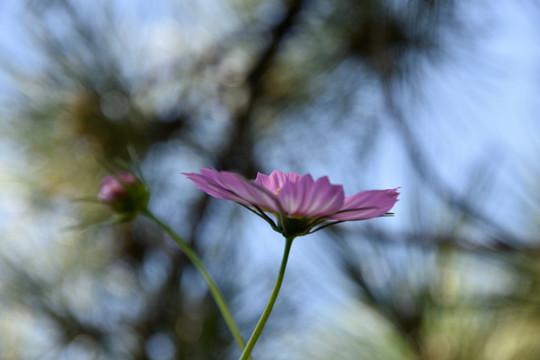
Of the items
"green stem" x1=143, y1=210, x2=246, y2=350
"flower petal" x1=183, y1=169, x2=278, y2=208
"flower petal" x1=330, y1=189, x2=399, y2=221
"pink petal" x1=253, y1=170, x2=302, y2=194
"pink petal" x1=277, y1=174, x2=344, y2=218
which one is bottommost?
"green stem" x1=143, y1=210, x2=246, y2=350

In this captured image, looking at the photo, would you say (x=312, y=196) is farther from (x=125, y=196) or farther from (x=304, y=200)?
(x=125, y=196)

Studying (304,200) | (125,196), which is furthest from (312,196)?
(125,196)

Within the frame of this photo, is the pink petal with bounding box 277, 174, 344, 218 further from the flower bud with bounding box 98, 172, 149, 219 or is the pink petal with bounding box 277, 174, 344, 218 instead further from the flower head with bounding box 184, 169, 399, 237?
the flower bud with bounding box 98, 172, 149, 219

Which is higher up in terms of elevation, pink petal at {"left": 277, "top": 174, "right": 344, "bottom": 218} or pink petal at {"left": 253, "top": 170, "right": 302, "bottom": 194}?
pink petal at {"left": 253, "top": 170, "right": 302, "bottom": 194}

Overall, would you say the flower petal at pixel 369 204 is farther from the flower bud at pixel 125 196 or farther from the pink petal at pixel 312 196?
the flower bud at pixel 125 196

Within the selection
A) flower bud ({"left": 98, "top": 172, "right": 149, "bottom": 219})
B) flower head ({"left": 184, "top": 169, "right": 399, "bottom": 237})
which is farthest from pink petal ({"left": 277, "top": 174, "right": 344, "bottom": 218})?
flower bud ({"left": 98, "top": 172, "right": 149, "bottom": 219})

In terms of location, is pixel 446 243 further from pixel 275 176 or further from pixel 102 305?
pixel 102 305

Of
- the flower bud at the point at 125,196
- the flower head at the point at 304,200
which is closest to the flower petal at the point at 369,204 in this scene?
the flower head at the point at 304,200

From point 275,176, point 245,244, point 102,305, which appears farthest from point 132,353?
point 275,176
